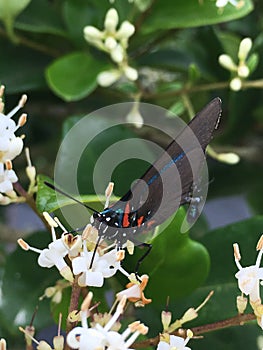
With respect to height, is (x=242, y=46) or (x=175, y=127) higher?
(x=242, y=46)

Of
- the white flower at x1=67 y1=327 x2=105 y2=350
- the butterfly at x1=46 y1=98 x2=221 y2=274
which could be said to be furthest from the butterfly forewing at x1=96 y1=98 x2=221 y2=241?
the white flower at x1=67 y1=327 x2=105 y2=350

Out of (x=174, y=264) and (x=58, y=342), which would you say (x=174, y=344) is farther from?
(x=174, y=264)

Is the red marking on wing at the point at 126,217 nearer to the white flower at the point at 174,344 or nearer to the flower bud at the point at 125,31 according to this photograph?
the white flower at the point at 174,344

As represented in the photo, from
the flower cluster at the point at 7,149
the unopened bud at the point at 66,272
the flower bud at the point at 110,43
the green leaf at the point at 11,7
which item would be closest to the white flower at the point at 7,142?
the flower cluster at the point at 7,149

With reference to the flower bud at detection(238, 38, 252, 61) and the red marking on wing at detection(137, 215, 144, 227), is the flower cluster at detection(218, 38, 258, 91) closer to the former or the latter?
the flower bud at detection(238, 38, 252, 61)

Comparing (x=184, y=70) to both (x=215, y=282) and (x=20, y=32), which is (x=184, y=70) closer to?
(x=20, y=32)

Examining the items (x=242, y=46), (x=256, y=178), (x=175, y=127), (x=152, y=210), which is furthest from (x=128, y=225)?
(x=256, y=178)

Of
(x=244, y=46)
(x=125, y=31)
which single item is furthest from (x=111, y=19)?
(x=244, y=46)
